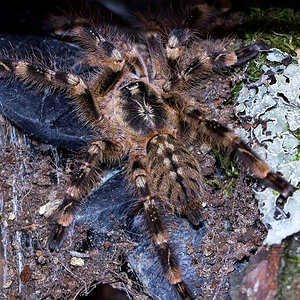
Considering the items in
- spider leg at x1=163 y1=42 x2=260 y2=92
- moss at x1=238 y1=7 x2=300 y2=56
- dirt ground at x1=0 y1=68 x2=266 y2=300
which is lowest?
dirt ground at x1=0 y1=68 x2=266 y2=300

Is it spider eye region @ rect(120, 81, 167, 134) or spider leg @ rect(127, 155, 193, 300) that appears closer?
spider leg @ rect(127, 155, 193, 300)

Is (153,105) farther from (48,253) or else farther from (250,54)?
(48,253)

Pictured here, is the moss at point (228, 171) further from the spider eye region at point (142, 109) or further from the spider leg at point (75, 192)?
the spider leg at point (75, 192)

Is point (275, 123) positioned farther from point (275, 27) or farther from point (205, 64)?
point (275, 27)

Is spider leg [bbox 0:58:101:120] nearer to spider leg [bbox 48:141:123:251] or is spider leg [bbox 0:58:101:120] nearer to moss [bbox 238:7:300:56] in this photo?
spider leg [bbox 48:141:123:251]

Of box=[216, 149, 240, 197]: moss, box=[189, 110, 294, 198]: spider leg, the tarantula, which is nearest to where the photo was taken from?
box=[189, 110, 294, 198]: spider leg

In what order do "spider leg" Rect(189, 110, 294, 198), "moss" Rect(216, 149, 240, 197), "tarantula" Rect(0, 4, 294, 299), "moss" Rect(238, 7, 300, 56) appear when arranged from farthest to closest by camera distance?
"moss" Rect(238, 7, 300, 56)
"moss" Rect(216, 149, 240, 197)
"tarantula" Rect(0, 4, 294, 299)
"spider leg" Rect(189, 110, 294, 198)

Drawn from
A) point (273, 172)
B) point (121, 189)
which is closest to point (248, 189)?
point (273, 172)

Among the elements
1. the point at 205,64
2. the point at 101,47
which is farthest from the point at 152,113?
the point at 101,47

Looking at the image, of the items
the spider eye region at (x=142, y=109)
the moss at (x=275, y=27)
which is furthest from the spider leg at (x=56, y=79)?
the moss at (x=275, y=27)

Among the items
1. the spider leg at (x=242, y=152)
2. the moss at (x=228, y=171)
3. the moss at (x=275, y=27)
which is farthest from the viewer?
Answer: the moss at (x=275, y=27)

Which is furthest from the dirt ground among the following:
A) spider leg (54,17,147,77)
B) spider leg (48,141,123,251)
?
spider leg (54,17,147,77)
